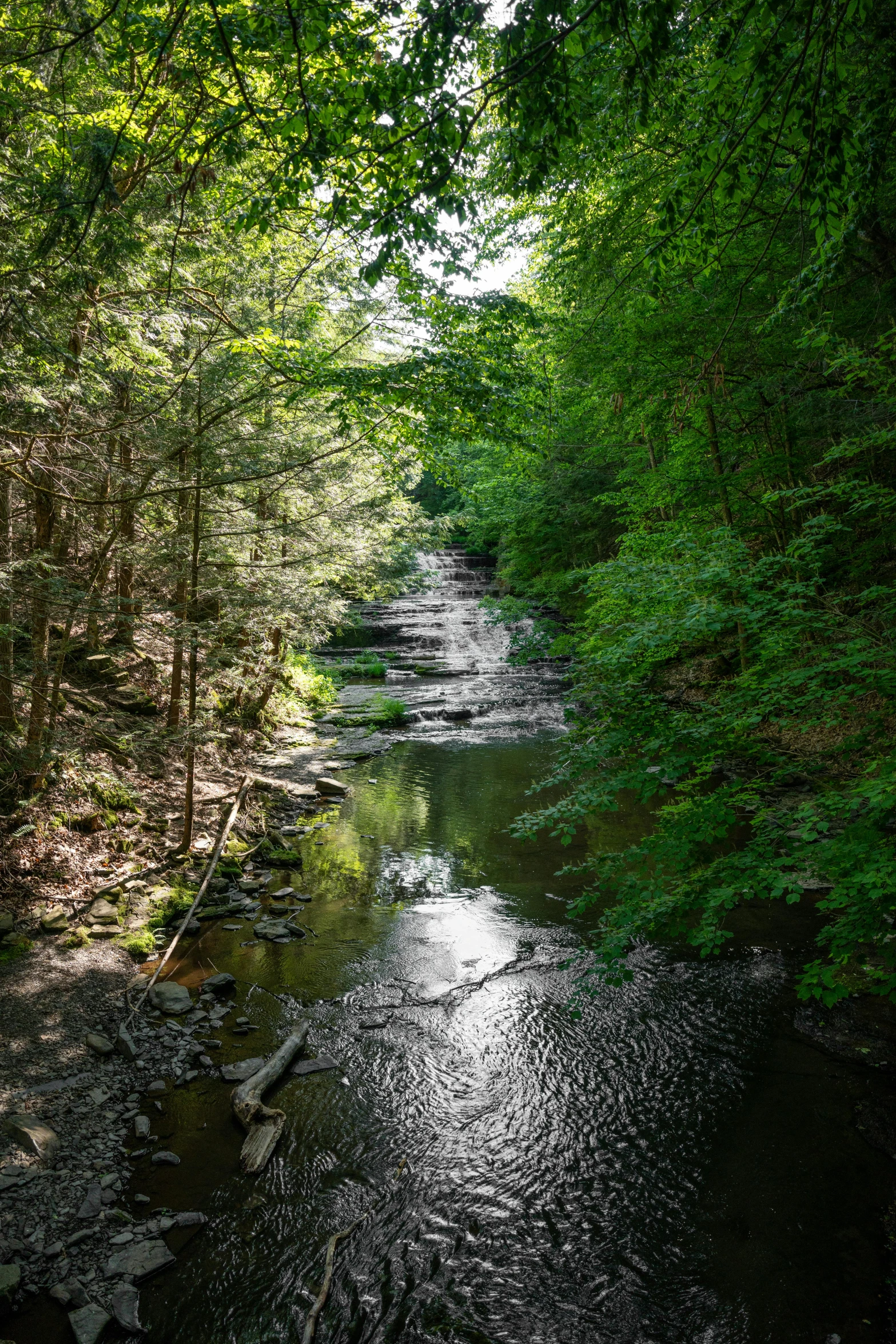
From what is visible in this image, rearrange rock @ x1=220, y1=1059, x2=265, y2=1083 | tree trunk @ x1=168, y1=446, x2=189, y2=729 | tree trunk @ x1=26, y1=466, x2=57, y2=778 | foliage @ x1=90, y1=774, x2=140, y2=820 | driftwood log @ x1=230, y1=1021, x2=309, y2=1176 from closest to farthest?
driftwood log @ x1=230, y1=1021, x2=309, y2=1176, rock @ x1=220, y1=1059, x2=265, y2=1083, tree trunk @ x1=26, y1=466, x2=57, y2=778, foliage @ x1=90, y1=774, x2=140, y2=820, tree trunk @ x1=168, y1=446, x2=189, y2=729

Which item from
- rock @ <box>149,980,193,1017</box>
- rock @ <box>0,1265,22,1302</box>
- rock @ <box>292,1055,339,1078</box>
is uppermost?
rock @ <box>0,1265,22,1302</box>

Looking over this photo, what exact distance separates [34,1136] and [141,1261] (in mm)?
1140

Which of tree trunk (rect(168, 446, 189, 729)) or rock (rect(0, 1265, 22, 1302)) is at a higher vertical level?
tree trunk (rect(168, 446, 189, 729))

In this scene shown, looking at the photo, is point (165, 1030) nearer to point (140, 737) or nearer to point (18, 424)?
point (140, 737)

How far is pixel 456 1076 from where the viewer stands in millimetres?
5070

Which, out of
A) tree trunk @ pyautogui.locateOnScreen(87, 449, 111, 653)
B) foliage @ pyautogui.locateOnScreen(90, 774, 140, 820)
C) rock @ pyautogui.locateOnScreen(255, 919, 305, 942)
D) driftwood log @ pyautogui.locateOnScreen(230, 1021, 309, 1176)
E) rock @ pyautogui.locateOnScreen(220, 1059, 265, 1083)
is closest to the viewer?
driftwood log @ pyautogui.locateOnScreen(230, 1021, 309, 1176)

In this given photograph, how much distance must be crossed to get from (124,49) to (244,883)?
804 cm

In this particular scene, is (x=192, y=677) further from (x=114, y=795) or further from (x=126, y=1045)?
(x=126, y=1045)

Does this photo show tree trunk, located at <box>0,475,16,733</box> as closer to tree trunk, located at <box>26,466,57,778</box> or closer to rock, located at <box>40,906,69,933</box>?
tree trunk, located at <box>26,466,57,778</box>

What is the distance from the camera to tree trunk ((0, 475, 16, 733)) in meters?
6.01

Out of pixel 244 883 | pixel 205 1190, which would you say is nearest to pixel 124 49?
pixel 205 1190

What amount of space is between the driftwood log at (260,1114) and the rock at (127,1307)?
885mm

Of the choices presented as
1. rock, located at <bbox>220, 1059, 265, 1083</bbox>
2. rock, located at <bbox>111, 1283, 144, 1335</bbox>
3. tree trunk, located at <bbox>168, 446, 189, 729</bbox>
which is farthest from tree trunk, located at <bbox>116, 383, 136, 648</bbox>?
rock, located at <bbox>111, 1283, 144, 1335</bbox>

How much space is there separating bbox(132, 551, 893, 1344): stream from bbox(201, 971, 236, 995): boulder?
8.6 inches
